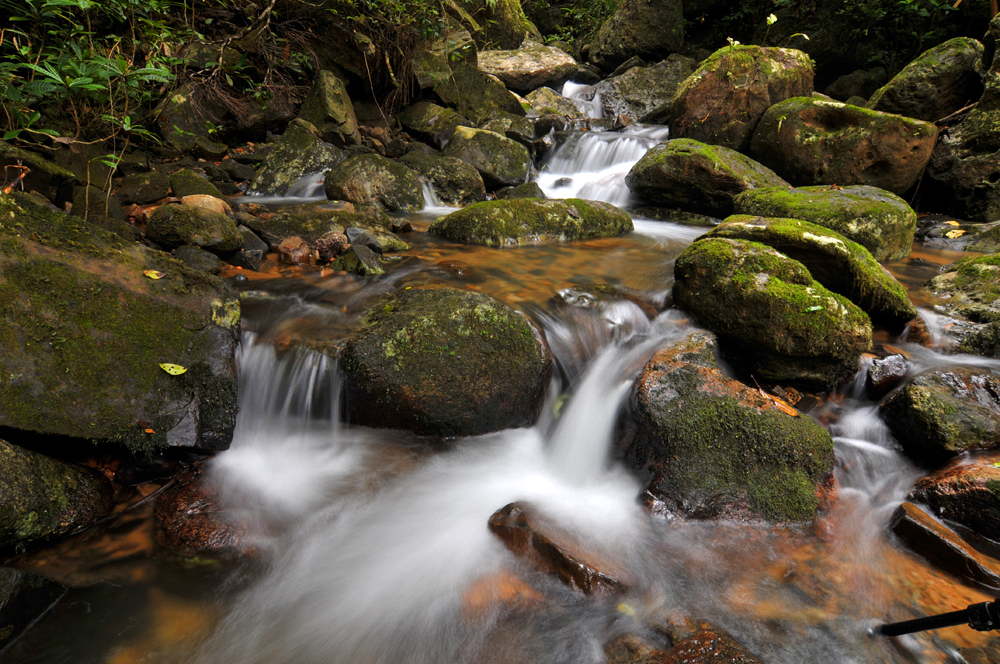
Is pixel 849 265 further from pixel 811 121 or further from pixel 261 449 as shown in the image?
pixel 811 121

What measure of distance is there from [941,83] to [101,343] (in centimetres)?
1290

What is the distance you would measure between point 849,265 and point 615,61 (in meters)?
16.3

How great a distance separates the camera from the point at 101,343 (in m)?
2.85

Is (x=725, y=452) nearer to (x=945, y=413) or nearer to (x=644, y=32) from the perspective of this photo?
(x=945, y=413)

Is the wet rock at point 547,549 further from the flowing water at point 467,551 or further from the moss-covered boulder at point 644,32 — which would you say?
the moss-covered boulder at point 644,32

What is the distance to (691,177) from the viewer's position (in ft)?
26.2

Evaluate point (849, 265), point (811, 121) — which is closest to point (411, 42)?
point (811, 121)

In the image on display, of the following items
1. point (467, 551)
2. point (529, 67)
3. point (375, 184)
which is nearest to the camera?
point (467, 551)

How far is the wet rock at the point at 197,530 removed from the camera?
2.59m

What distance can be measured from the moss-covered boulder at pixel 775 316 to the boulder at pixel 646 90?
1245 centimetres

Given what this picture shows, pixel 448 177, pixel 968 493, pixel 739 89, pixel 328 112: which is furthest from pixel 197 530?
pixel 739 89

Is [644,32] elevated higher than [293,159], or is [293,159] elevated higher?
[644,32]

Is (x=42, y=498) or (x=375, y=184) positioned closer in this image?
(x=42, y=498)

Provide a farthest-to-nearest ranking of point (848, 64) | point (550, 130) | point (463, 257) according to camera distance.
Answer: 1. point (848, 64)
2. point (550, 130)
3. point (463, 257)
